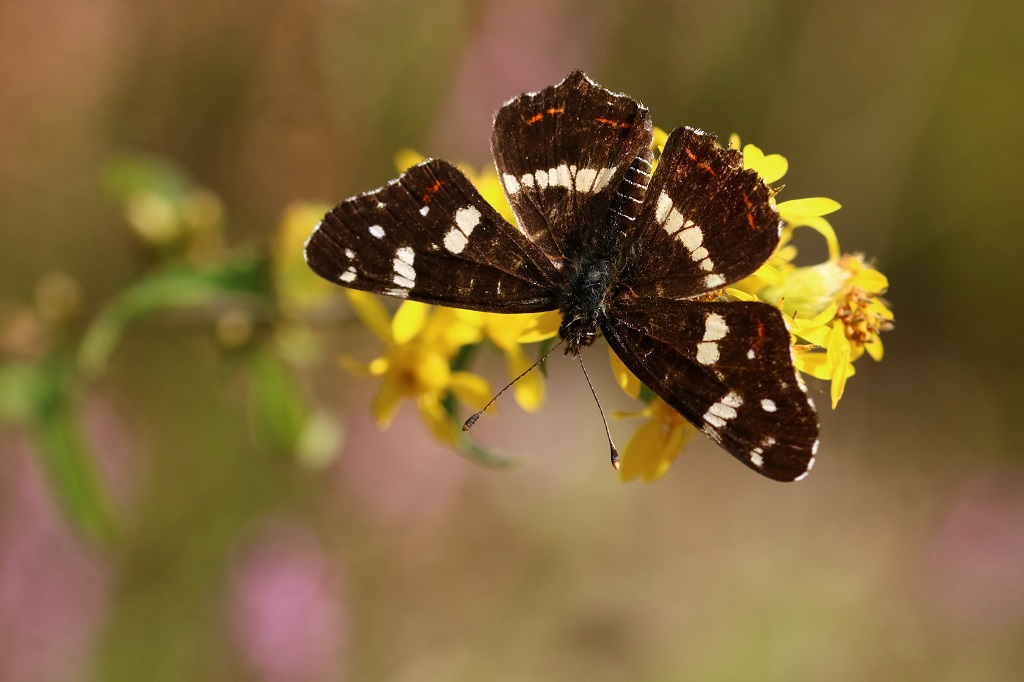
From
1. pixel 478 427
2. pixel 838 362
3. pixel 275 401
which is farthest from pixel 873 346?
pixel 478 427

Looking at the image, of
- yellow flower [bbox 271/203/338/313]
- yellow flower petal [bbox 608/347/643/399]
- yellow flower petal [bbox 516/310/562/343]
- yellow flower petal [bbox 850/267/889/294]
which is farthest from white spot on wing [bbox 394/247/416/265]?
yellow flower petal [bbox 850/267/889/294]

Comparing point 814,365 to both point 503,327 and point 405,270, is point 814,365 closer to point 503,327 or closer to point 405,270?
point 503,327

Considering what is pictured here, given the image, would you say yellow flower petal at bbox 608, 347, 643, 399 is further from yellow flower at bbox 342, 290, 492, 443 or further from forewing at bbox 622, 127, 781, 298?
yellow flower at bbox 342, 290, 492, 443

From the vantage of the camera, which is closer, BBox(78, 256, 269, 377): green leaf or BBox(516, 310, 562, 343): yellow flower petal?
BBox(516, 310, 562, 343): yellow flower petal

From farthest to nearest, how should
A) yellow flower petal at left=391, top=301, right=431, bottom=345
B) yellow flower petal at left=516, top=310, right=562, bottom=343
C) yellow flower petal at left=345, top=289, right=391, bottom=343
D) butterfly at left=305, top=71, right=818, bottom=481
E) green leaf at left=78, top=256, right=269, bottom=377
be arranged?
green leaf at left=78, top=256, right=269, bottom=377
yellow flower petal at left=345, top=289, right=391, bottom=343
yellow flower petal at left=391, top=301, right=431, bottom=345
yellow flower petal at left=516, top=310, right=562, bottom=343
butterfly at left=305, top=71, right=818, bottom=481

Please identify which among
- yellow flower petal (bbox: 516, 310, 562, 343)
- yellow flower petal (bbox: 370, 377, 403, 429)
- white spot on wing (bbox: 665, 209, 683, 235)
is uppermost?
white spot on wing (bbox: 665, 209, 683, 235)

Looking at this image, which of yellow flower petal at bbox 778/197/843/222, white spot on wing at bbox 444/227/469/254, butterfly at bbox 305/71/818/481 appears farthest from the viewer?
white spot on wing at bbox 444/227/469/254

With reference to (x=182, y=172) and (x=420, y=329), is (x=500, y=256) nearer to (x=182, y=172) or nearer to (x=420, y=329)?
(x=420, y=329)
